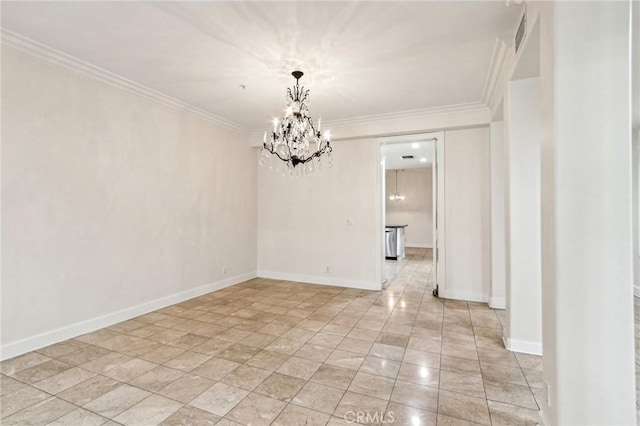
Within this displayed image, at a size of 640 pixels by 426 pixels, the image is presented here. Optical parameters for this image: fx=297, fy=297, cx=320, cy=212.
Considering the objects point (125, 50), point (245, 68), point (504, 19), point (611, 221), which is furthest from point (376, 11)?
point (125, 50)

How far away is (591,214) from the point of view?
151cm

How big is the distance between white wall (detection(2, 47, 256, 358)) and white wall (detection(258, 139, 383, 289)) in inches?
50.3

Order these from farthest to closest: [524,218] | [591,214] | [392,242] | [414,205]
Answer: [414,205] → [392,242] → [524,218] → [591,214]

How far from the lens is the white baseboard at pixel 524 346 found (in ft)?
9.39

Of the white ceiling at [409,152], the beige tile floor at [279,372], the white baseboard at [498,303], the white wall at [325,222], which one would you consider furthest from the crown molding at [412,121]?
the beige tile floor at [279,372]

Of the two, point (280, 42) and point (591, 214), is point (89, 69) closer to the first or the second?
point (280, 42)

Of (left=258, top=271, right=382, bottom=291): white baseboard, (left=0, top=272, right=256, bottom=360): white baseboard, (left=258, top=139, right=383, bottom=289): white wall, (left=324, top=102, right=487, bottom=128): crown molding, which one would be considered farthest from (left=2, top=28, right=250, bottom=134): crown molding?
(left=258, top=271, right=382, bottom=291): white baseboard

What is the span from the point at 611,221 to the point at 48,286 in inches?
181

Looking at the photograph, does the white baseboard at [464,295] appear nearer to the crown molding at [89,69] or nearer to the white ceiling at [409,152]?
the white ceiling at [409,152]

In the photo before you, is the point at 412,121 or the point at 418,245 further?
the point at 418,245

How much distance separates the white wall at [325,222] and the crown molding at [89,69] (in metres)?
2.14

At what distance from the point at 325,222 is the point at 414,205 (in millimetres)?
7173

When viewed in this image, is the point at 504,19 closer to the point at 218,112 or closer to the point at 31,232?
the point at 218,112

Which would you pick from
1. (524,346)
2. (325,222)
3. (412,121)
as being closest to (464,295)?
(524,346)
